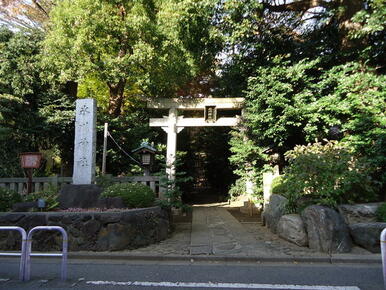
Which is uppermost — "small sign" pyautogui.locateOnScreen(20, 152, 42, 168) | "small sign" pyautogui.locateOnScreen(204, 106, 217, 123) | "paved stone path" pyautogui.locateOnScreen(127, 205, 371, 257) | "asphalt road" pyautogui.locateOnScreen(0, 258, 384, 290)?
"small sign" pyautogui.locateOnScreen(204, 106, 217, 123)

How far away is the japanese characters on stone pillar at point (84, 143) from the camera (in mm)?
7926

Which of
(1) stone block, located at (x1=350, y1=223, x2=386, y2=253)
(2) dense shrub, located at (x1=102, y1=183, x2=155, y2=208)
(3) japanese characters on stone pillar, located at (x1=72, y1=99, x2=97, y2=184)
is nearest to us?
(1) stone block, located at (x1=350, y1=223, x2=386, y2=253)

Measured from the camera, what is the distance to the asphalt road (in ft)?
13.9

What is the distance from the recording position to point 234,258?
18.5ft

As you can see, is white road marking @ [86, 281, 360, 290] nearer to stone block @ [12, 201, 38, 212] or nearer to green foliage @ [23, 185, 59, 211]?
green foliage @ [23, 185, 59, 211]

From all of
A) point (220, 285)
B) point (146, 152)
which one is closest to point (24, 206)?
point (146, 152)

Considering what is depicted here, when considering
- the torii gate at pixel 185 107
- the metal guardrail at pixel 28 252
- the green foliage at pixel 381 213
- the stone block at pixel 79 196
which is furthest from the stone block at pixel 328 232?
the torii gate at pixel 185 107

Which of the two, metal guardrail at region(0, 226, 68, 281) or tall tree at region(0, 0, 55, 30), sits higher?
tall tree at region(0, 0, 55, 30)

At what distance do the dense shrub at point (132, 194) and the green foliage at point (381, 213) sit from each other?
17.4 ft

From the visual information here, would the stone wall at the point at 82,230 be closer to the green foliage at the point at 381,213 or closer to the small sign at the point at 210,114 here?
the green foliage at the point at 381,213

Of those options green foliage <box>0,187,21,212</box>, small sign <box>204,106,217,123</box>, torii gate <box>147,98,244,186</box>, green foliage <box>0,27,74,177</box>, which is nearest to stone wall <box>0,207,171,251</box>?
green foliage <box>0,187,21,212</box>

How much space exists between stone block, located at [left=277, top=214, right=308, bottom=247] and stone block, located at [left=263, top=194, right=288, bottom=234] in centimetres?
48

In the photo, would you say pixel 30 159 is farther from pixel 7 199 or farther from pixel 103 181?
pixel 103 181

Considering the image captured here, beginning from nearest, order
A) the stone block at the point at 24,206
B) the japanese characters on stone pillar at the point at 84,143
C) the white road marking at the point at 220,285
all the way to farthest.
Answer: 1. the white road marking at the point at 220,285
2. the stone block at the point at 24,206
3. the japanese characters on stone pillar at the point at 84,143
